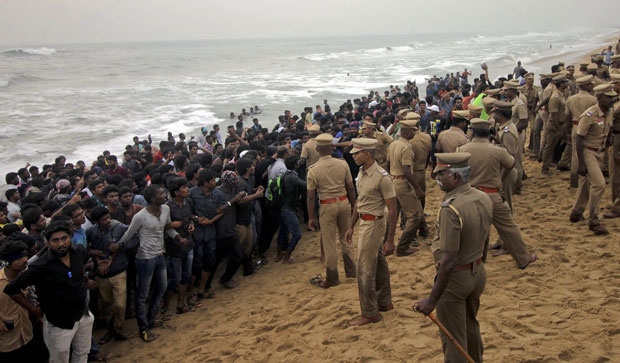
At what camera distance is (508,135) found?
7203 mm

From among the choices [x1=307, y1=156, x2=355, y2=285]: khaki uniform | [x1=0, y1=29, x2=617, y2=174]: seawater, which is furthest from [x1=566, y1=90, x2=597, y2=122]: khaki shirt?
[x1=0, y1=29, x2=617, y2=174]: seawater

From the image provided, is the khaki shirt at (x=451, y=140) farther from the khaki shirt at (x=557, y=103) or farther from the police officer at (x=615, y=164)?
the khaki shirt at (x=557, y=103)

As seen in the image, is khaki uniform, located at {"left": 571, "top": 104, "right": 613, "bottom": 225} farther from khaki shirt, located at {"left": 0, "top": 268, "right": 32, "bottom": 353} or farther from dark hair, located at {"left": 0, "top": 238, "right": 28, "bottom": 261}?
khaki shirt, located at {"left": 0, "top": 268, "right": 32, "bottom": 353}

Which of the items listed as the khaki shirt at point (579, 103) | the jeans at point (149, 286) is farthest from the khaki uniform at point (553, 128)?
the jeans at point (149, 286)

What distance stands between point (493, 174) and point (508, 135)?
5.27ft

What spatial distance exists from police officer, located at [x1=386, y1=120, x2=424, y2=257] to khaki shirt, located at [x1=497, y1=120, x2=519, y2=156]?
4.53ft

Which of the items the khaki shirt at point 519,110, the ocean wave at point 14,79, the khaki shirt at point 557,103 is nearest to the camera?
the khaki shirt at point 519,110

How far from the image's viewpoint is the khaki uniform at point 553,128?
9.16 metres

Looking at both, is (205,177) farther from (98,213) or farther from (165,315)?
(165,315)

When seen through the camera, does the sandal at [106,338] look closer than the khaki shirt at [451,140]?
Yes

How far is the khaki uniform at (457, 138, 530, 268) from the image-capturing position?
19.2 feet

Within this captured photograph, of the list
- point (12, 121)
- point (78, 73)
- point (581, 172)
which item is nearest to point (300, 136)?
point (581, 172)

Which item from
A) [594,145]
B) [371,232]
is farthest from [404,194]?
[594,145]

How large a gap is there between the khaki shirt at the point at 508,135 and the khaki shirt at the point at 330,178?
2.66m
